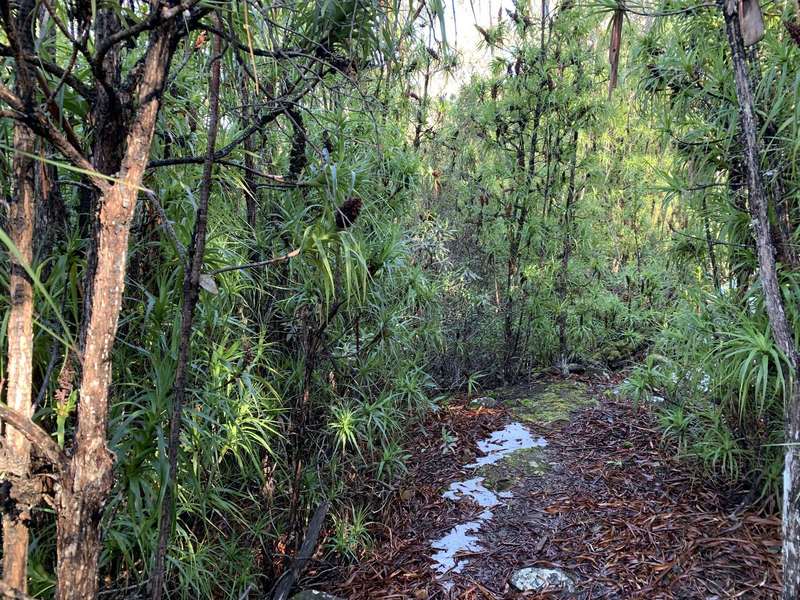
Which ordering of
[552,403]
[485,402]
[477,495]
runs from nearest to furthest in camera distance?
[477,495], [552,403], [485,402]

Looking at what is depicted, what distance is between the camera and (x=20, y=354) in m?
0.88

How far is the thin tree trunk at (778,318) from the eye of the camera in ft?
5.16

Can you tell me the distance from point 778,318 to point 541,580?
138 cm

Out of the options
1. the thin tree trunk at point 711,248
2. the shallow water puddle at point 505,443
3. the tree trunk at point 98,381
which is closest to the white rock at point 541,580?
the shallow water puddle at point 505,443

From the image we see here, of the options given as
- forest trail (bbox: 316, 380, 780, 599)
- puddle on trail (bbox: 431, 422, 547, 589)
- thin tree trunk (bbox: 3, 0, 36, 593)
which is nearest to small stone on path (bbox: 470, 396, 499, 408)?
puddle on trail (bbox: 431, 422, 547, 589)

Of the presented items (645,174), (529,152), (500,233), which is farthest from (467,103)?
(645,174)

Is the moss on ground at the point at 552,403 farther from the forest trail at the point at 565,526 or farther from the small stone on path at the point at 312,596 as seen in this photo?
the small stone on path at the point at 312,596

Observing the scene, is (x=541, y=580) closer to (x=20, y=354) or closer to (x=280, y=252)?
→ (x=280, y=252)

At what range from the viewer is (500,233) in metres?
4.69

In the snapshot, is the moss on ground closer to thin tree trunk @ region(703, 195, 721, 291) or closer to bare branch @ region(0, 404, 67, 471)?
thin tree trunk @ region(703, 195, 721, 291)

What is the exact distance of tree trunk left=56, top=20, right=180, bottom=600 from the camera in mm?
755

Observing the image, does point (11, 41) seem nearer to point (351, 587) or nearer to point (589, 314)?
point (351, 587)

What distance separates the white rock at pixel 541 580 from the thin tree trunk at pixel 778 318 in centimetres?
77

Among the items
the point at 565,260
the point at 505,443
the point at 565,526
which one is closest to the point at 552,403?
the point at 505,443
